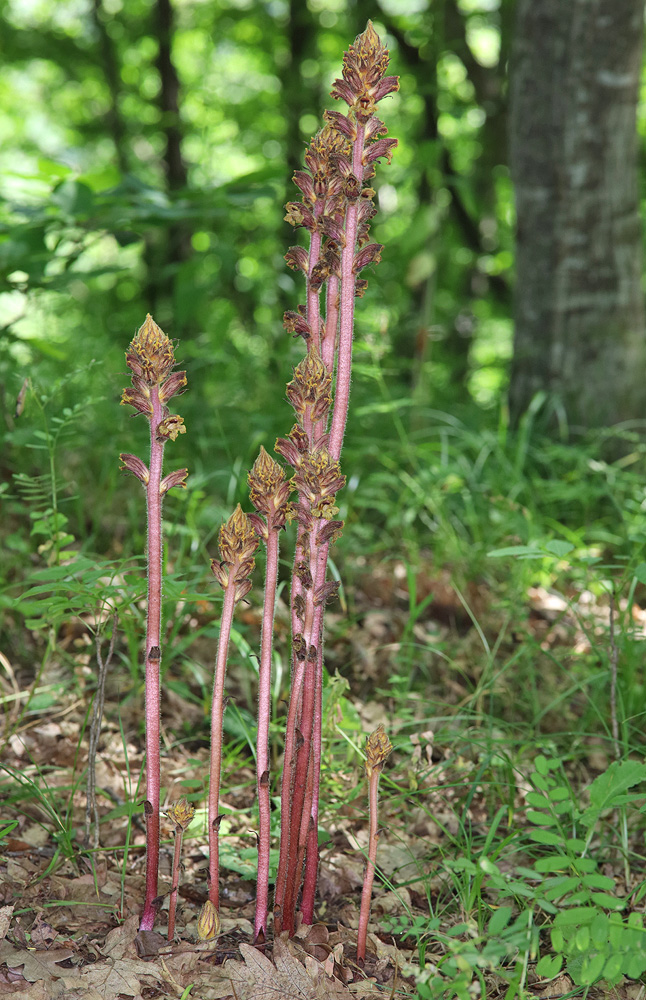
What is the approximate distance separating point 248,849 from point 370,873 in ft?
1.43

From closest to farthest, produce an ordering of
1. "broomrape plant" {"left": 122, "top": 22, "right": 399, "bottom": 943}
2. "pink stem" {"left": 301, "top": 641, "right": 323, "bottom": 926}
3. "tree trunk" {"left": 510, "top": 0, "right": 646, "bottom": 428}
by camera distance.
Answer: "broomrape plant" {"left": 122, "top": 22, "right": 399, "bottom": 943} < "pink stem" {"left": 301, "top": 641, "right": 323, "bottom": 926} < "tree trunk" {"left": 510, "top": 0, "right": 646, "bottom": 428}

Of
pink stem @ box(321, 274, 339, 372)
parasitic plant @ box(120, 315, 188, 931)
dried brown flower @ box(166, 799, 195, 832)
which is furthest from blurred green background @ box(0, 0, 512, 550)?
dried brown flower @ box(166, 799, 195, 832)

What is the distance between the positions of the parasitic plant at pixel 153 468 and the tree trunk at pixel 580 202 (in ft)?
8.88

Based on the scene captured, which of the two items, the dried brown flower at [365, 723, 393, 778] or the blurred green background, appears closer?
the dried brown flower at [365, 723, 393, 778]

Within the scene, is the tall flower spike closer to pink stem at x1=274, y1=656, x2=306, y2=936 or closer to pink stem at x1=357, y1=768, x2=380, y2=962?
pink stem at x1=274, y1=656, x2=306, y2=936

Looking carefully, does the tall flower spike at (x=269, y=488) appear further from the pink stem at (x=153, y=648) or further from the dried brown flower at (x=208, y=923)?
the dried brown flower at (x=208, y=923)

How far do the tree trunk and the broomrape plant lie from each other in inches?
100.0

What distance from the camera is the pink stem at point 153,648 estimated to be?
4.62 feet

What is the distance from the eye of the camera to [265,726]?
1.42 m

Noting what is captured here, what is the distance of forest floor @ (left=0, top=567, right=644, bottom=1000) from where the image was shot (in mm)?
1405

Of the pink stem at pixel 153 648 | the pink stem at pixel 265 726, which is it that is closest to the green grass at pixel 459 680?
the pink stem at pixel 153 648

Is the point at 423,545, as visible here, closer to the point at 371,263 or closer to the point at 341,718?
the point at 341,718

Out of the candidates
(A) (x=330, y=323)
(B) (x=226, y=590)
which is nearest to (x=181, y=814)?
(B) (x=226, y=590)

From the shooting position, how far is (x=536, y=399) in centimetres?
364
